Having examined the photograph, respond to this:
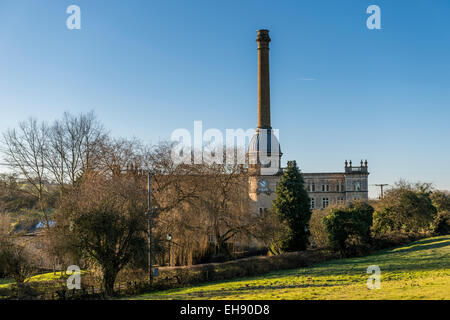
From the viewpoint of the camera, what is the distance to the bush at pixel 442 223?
53.2 meters

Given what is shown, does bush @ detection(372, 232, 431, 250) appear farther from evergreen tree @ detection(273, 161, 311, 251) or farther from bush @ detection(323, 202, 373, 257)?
evergreen tree @ detection(273, 161, 311, 251)

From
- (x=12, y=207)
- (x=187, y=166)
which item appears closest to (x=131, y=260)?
(x=187, y=166)

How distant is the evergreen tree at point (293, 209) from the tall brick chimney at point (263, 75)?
18636 millimetres

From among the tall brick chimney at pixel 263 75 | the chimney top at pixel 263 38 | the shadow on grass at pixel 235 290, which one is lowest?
the shadow on grass at pixel 235 290

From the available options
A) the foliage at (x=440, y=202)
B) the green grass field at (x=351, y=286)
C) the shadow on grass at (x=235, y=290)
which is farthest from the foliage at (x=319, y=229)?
the shadow on grass at (x=235, y=290)

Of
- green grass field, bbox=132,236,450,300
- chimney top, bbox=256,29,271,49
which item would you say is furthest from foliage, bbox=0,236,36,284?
chimney top, bbox=256,29,271,49

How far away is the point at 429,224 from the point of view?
53.1 meters

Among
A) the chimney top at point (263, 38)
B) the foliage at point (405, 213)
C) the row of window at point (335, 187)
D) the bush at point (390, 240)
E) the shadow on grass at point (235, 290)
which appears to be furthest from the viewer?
the row of window at point (335, 187)

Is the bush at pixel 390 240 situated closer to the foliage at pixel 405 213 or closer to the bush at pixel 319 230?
the foliage at pixel 405 213

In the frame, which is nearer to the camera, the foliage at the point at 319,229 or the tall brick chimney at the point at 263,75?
the foliage at the point at 319,229

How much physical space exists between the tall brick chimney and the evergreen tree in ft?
61.1

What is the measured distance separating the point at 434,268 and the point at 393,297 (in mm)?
13398
